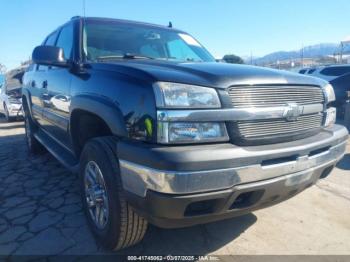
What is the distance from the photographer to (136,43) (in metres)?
3.42

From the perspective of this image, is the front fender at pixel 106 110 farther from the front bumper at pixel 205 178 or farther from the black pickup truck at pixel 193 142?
the front bumper at pixel 205 178

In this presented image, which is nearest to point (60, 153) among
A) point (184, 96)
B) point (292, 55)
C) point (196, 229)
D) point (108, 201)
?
point (108, 201)

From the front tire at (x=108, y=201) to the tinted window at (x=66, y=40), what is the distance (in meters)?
1.37

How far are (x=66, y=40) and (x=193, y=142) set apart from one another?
2516 millimetres

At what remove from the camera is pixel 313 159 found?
90.9 inches

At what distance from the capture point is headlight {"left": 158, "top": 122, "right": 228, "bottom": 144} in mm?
1866

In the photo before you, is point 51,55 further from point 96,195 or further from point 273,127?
point 273,127

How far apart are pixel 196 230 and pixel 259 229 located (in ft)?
1.93

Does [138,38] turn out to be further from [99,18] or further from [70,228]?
[70,228]

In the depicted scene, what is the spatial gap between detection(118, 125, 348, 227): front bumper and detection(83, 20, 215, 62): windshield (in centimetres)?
147

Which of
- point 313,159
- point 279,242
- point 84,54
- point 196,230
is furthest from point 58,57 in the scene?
point 279,242

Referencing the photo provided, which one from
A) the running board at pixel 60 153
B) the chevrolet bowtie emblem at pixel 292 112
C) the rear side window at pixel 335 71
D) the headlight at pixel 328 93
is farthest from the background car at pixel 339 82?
the running board at pixel 60 153

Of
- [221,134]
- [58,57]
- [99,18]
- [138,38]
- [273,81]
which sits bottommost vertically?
[221,134]

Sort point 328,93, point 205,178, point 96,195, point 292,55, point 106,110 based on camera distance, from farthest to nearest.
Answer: point 292,55 → point 328,93 → point 96,195 → point 106,110 → point 205,178
